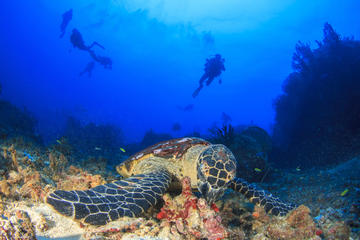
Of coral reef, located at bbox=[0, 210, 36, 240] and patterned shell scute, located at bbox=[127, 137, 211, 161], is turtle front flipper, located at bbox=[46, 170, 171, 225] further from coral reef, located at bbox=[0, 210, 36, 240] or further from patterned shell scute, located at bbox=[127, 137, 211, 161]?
patterned shell scute, located at bbox=[127, 137, 211, 161]

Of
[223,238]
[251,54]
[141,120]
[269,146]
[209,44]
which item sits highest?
[209,44]

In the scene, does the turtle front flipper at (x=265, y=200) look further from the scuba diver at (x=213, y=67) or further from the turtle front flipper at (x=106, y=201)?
the scuba diver at (x=213, y=67)

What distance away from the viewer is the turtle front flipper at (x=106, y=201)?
1.66 m

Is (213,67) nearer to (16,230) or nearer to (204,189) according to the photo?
(204,189)

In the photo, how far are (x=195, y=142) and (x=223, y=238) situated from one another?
286 cm

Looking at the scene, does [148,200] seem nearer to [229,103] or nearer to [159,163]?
[159,163]

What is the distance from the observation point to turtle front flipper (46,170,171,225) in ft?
5.46

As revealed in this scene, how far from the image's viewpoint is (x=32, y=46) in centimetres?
10119

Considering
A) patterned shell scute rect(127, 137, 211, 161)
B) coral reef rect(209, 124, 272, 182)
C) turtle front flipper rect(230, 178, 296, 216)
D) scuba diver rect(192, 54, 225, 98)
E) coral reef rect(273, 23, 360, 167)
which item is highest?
scuba diver rect(192, 54, 225, 98)

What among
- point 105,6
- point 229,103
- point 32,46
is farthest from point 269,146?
point 32,46

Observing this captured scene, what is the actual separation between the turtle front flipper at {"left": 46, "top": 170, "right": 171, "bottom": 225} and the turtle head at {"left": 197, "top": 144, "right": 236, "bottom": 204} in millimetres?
844

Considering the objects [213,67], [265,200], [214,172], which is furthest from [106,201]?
[213,67]

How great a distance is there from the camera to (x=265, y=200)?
3.65 meters

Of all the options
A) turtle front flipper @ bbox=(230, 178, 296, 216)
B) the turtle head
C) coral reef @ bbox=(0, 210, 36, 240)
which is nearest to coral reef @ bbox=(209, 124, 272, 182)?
turtle front flipper @ bbox=(230, 178, 296, 216)
